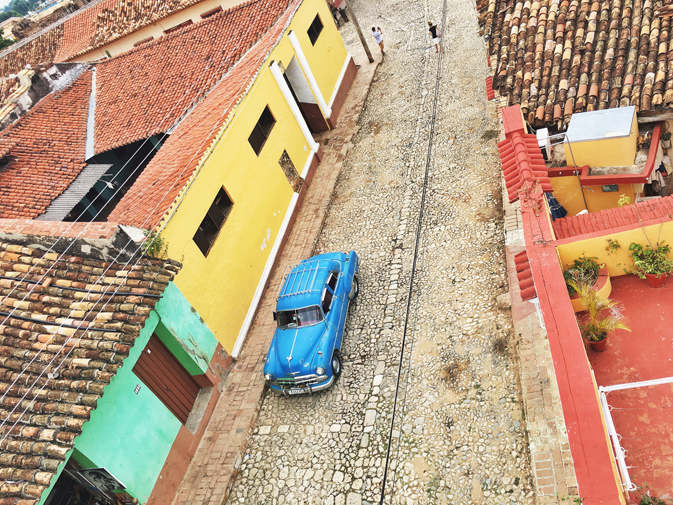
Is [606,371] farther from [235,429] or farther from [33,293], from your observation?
[33,293]

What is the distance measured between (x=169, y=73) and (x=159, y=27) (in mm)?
9161

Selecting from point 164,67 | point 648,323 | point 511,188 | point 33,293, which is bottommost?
point 648,323

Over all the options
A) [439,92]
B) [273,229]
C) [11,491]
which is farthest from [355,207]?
[11,491]

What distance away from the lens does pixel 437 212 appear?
12.8m

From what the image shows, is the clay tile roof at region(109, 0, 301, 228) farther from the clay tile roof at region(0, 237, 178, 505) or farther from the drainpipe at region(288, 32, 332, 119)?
the clay tile roof at region(0, 237, 178, 505)

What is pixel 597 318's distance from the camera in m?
6.11

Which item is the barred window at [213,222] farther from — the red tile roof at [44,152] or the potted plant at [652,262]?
the potted plant at [652,262]

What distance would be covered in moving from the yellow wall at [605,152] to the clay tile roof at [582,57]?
2.88 ft

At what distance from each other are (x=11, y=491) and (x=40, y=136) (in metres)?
13.2

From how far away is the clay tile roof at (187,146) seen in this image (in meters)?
10.2

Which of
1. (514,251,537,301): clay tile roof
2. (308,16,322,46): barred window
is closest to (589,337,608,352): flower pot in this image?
(514,251,537,301): clay tile roof

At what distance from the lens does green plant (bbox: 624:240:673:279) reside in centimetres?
593

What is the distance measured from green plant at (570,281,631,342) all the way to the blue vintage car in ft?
16.7

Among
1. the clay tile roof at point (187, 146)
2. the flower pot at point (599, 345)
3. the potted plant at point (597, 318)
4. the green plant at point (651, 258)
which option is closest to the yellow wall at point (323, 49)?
the clay tile roof at point (187, 146)
